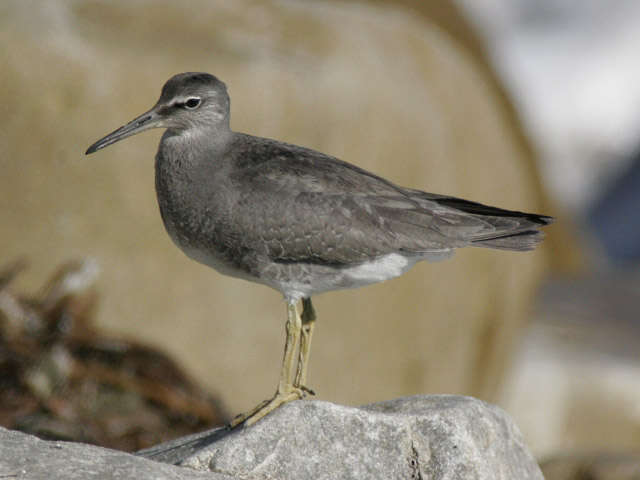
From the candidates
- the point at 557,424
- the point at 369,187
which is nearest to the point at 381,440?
the point at 369,187

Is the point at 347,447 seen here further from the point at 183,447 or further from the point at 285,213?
the point at 285,213

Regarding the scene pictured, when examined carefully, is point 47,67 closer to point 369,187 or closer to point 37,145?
point 37,145

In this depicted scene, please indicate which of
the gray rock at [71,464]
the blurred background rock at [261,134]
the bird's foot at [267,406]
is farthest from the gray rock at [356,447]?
the blurred background rock at [261,134]

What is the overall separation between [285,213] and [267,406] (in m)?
1.11

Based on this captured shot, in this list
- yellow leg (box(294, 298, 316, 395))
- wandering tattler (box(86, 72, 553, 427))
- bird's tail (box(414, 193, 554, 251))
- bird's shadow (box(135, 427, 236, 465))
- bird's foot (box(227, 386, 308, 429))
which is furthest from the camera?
yellow leg (box(294, 298, 316, 395))

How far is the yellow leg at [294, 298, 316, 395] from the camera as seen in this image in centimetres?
648

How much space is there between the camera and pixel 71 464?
482 cm

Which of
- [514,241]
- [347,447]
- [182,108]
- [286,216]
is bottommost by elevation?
[347,447]

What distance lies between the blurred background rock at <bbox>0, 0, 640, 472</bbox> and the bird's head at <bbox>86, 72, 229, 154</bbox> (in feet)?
8.17

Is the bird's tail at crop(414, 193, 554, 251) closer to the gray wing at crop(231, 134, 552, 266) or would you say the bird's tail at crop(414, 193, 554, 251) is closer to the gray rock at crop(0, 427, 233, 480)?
the gray wing at crop(231, 134, 552, 266)

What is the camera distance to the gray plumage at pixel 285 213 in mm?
5977

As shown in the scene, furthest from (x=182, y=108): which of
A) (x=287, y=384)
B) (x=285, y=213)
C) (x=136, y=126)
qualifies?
(x=287, y=384)

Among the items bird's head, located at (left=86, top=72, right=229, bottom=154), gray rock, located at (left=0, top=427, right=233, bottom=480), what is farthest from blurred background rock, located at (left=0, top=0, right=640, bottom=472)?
gray rock, located at (left=0, top=427, right=233, bottom=480)

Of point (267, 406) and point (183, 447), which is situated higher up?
point (267, 406)
